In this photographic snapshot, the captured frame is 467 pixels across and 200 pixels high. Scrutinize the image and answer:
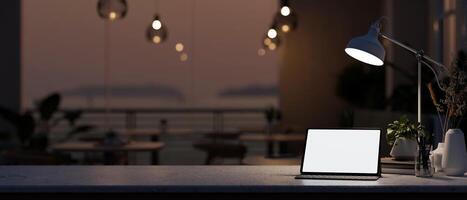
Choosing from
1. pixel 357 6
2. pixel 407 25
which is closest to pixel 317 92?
pixel 357 6

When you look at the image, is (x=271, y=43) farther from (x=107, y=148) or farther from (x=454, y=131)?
(x=454, y=131)

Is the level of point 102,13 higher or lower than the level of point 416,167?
higher

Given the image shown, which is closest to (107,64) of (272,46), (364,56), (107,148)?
(272,46)

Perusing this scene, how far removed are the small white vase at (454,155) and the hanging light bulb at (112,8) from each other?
4.54m

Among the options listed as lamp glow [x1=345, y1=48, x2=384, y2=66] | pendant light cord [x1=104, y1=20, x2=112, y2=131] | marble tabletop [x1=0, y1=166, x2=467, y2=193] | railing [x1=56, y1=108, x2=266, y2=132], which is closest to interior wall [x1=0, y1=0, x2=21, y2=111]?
Answer: pendant light cord [x1=104, y1=20, x2=112, y2=131]

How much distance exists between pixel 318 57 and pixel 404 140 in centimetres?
926

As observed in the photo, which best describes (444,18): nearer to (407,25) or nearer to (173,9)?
(407,25)

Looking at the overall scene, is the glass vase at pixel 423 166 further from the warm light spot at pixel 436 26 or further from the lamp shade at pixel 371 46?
the warm light spot at pixel 436 26

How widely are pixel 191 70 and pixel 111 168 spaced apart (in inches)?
367

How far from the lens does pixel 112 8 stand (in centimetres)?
769

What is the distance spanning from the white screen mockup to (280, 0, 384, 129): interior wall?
9.28 m

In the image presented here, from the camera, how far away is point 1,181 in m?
3.27

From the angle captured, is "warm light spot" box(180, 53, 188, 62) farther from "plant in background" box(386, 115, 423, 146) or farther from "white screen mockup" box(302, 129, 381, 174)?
"white screen mockup" box(302, 129, 381, 174)

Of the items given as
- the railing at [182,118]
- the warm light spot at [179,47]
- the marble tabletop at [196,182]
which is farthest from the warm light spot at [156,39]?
the marble tabletop at [196,182]
